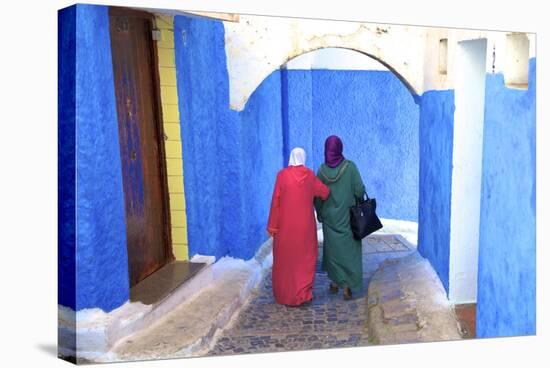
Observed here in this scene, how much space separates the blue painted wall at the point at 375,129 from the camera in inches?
293

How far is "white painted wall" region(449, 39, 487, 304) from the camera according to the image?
6219mm

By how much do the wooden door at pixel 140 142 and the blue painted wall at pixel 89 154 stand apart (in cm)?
68

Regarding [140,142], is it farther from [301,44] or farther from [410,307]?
[410,307]

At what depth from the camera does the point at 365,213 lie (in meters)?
6.73

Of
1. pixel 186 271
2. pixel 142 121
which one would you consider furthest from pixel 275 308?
pixel 142 121

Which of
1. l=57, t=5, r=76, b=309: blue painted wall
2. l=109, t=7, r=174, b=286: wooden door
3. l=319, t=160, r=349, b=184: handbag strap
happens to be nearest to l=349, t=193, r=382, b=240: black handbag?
l=319, t=160, r=349, b=184: handbag strap

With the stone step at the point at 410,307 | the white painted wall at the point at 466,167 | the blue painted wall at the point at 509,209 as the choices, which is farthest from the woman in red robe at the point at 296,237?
the blue painted wall at the point at 509,209

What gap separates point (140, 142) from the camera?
6.28 m

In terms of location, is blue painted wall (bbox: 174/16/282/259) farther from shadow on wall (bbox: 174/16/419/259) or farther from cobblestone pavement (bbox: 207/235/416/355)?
cobblestone pavement (bbox: 207/235/416/355)

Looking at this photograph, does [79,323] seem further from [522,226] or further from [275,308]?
[522,226]

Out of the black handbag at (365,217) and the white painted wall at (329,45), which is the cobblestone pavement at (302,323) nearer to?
the black handbag at (365,217)

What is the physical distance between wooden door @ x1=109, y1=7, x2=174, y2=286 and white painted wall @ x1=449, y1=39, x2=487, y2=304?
2.43m

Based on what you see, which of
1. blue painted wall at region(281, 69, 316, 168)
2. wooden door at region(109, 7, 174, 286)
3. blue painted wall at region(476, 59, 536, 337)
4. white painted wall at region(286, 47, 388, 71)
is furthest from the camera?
white painted wall at region(286, 47, 388, 71)

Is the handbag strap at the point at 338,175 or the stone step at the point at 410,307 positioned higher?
the handbag strap at the point at 338,175
